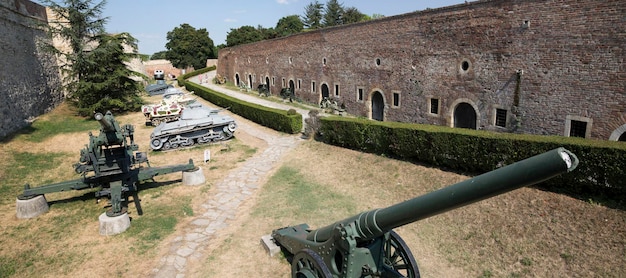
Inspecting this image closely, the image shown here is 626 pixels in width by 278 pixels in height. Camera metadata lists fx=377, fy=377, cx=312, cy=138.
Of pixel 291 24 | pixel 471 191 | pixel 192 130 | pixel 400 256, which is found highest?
pixel 291 24

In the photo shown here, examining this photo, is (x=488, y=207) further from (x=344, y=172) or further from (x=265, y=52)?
(x=265, y=52)

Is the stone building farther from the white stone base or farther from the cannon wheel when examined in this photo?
the cannon wheel

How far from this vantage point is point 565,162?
215 centimetres

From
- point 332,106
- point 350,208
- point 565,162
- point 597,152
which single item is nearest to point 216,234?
point 350,208

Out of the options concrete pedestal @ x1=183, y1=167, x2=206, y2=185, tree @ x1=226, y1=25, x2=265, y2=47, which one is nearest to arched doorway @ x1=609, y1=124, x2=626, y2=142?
concrete pedestal @ x1=183, y1=167, x2=206, y2=185

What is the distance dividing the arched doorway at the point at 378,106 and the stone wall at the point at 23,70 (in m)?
16.1

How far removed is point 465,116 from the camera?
15852 mm

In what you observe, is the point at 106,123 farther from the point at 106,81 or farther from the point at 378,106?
the point at 378,106

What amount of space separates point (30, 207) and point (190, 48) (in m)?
52.5

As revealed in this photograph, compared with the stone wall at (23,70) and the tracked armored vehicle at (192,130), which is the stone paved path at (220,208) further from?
the stone wall at (23,70)

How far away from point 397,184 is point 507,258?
347cm

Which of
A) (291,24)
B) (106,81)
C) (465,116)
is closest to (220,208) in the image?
(465,116)

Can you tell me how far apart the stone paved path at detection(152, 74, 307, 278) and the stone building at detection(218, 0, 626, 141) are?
22.3 ft

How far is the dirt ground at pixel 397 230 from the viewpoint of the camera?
571cm
